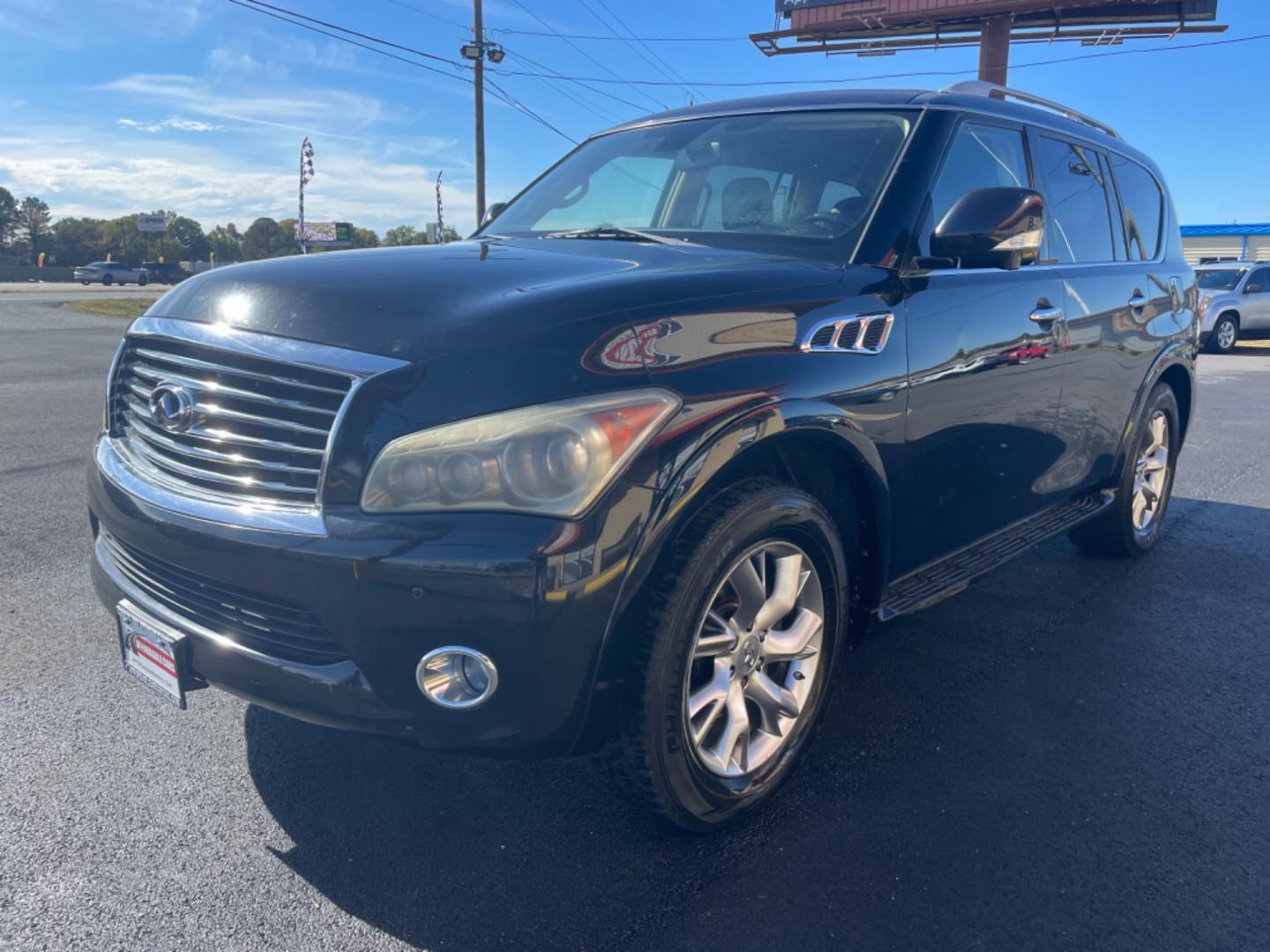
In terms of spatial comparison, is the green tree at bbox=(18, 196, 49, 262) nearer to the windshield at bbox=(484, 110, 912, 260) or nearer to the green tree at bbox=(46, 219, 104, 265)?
the green tree at bbox=(46, 219, 104, 265)

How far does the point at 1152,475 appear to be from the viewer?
5.27 m

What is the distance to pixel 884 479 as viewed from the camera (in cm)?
288

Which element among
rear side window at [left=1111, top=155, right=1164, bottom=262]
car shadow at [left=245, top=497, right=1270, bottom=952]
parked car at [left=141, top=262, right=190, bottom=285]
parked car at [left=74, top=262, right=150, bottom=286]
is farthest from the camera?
parked car at [left=141, top=262, right=190, bottom=285]

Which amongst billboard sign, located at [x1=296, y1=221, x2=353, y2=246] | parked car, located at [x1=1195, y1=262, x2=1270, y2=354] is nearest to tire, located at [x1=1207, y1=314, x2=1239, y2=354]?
parked car, located at [x1=1195, y1=262, x2=1270, y2=354]

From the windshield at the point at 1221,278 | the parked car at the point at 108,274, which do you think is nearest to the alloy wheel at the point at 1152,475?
the windshield at the point at 1221,278

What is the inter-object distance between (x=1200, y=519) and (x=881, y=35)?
1231 inches

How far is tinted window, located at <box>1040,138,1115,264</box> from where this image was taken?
407 cm

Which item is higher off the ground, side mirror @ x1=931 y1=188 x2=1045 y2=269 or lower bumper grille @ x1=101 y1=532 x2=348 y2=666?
side mirror @ x1=931 y1=188 x2=1045 y2=269

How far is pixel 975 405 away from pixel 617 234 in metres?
1.34

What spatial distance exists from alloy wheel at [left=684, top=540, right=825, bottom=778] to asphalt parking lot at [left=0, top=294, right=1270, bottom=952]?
24 centimetres

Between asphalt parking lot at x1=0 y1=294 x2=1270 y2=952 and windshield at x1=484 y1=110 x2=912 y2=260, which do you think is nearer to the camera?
asphalt parking lot at x1=0 y1=294 x2=1270 y2=952

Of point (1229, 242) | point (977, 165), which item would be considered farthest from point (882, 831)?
point (1229, 242)

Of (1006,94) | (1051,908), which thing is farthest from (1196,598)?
(1051,908)

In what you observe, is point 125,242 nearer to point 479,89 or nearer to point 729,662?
point 479,89
